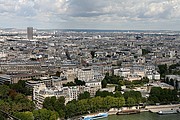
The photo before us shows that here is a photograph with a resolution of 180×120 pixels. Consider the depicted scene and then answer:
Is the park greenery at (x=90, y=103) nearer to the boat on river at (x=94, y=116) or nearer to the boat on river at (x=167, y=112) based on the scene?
the boat on river at (x=94, y=116)

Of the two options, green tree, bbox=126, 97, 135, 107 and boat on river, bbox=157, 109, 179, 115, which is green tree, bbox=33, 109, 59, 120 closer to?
green tree, bbox=126, 97, 135, 107

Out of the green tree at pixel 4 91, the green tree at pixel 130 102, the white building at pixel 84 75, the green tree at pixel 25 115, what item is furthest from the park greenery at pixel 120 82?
the green tree at pixel 25 115

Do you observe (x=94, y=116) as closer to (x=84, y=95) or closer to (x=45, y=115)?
(x=84, y=95)

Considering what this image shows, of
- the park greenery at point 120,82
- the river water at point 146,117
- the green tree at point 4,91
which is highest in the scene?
the green tree at point 4,91

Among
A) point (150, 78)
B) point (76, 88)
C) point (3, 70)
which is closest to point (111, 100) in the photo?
point (76, 88)

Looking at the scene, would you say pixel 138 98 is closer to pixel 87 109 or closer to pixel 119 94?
pixel 119 94

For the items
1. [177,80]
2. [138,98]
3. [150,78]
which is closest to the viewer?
[138,98]

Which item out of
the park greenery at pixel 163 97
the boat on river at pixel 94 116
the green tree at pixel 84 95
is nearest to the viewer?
the boat on river at pixel 94 116

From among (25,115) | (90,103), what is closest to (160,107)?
(90,103)

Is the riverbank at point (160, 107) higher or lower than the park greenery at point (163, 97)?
lower

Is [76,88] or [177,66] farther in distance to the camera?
[177,66]

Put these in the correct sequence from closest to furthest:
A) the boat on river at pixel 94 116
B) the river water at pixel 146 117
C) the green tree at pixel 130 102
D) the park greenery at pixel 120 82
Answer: the boat on river at pixel 94 116, the river water at pixel 146 117, the green tree at pixel 130 102, the park greenery at pixel 120 82
